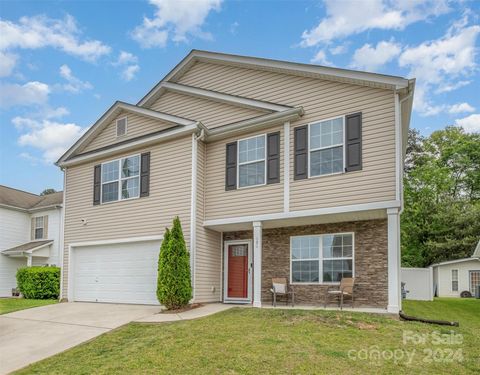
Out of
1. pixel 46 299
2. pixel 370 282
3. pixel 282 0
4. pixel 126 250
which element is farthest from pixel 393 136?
pixel 46 299

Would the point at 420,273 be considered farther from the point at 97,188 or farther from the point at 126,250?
the point at 97,188

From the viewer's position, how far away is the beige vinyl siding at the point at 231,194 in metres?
12.3

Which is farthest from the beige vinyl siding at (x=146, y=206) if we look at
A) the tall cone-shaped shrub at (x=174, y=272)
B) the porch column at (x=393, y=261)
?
the porch column at (x=393, y=261)

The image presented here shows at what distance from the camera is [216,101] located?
14.2 meters

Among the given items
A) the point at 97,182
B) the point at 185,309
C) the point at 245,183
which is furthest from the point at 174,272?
the point at 97,182

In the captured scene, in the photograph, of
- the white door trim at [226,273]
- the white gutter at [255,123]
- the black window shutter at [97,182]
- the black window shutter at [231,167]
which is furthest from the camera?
the black window shutter at [97,182]

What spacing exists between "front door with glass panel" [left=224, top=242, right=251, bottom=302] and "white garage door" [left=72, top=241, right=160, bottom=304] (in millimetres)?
2325

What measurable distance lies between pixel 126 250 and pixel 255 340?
7963mm

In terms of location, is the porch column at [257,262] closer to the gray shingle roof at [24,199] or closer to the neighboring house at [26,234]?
the neighboring house at [26,234]

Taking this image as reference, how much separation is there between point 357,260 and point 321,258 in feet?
3.49

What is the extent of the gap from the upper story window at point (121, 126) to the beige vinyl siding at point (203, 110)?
54.5 inches

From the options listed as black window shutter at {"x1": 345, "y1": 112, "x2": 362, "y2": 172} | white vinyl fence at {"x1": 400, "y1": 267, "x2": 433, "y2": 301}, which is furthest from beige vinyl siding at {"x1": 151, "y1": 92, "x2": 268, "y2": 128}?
white vinyl fence at {"x1": 400, "y1": 267, "x2": 433, "y2": 301}

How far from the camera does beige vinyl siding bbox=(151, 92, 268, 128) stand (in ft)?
44.6

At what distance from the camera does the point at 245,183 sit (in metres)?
12.9
